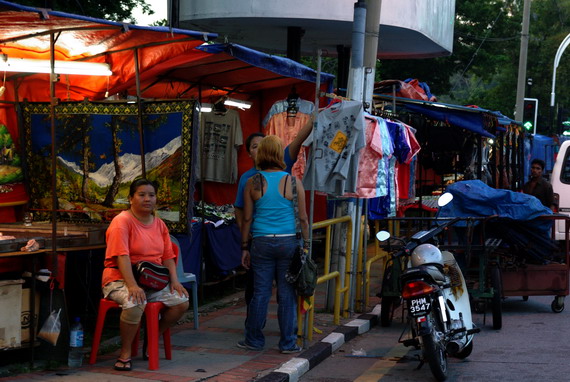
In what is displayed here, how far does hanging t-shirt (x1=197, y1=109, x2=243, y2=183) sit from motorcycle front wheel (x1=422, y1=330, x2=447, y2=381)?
573 cm

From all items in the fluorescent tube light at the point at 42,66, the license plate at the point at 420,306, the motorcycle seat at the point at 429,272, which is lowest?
the license plate at the point at 420,306

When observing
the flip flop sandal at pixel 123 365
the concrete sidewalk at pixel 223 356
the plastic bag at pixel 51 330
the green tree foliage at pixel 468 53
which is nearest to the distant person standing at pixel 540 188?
the concrete sidewalk at pixel 223 356

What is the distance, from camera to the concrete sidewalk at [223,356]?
6699mm

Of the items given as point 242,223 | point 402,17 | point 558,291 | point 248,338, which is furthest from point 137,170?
point 402,17

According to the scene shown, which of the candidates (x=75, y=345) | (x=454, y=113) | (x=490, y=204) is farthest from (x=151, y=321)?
(x=454, y=113)

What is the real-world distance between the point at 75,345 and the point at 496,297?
457cm

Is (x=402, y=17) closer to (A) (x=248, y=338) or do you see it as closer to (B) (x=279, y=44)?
(B) (x=279, y=44)

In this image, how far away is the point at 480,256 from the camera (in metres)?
9.44

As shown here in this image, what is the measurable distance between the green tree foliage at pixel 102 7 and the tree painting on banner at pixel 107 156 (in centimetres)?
752

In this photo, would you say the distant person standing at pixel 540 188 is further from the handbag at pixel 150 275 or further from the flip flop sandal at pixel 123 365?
the flip flop sandal at pixel 123 365

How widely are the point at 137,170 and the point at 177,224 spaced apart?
27.7 inches

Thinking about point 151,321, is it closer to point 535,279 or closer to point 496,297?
point 496,297

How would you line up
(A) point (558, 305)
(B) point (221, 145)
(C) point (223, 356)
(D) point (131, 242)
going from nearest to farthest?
1. (D) point (131, 242)
2. (C) point (223, 356)
3. (A) point (558, 305)
4. (B) point (221, 145)

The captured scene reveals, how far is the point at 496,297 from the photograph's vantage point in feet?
30.6
